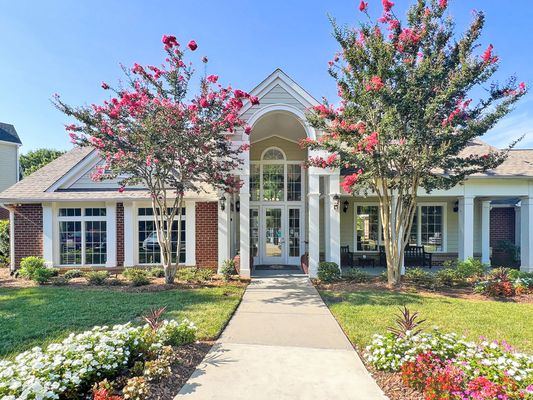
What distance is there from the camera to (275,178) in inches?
488

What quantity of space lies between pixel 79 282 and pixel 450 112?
11636 mm

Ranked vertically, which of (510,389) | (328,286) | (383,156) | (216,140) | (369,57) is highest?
(369,57)

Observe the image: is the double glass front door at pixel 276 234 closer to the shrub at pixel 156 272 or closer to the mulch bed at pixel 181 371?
the shrub at pixel 156 272

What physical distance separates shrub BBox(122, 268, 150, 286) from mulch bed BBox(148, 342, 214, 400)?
4.84 metres

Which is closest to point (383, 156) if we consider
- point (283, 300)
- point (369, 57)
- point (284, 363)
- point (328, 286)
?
point (369, 57)

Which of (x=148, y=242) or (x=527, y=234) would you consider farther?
(x=148, y=242)

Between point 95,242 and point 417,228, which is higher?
point 417,228

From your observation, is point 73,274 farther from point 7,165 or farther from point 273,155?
point 7,165

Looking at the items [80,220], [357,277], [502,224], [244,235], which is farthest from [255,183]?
[502,224]

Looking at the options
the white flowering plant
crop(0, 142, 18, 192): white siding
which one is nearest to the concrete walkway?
the white flowering plant

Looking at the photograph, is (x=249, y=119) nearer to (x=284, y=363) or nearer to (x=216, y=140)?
(x=216, y=140)

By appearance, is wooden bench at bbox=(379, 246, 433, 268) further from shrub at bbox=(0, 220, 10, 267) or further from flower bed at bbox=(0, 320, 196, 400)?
shrub at bbox=(0, 220, 10, 267)

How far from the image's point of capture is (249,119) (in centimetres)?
984

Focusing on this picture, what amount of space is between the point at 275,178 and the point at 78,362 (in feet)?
32.1
